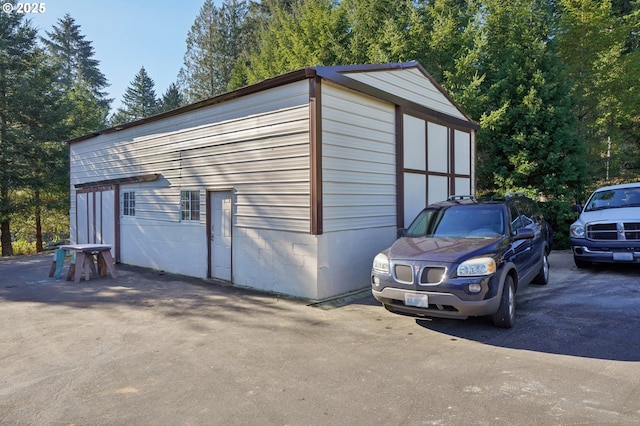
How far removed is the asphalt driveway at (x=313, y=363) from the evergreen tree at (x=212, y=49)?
26.6 metres

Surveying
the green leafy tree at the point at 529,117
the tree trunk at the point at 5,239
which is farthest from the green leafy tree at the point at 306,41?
the tree trunk at the point at 5,239

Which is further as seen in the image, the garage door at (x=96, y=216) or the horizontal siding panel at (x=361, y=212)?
the garage door at (x=96, y=216)

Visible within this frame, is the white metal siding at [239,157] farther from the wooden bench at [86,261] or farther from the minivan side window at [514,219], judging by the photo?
the minivan side window at [514,219]

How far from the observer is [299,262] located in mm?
7207

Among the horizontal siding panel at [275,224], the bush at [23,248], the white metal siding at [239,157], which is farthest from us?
the bush at [23,248]

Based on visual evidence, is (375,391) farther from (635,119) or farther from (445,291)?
(635,119)

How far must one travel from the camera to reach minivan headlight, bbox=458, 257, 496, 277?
4867 mm

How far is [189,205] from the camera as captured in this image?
9.62 m

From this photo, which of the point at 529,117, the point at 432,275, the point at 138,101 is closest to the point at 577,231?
the point at 432,275

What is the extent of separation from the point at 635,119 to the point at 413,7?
10.8 m

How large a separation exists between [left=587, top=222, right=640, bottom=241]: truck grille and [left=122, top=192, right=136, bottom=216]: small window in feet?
36.7

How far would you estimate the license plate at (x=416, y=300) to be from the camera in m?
4.95

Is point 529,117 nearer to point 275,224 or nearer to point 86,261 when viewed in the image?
point 275,224

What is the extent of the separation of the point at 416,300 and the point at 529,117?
43.7 feet
